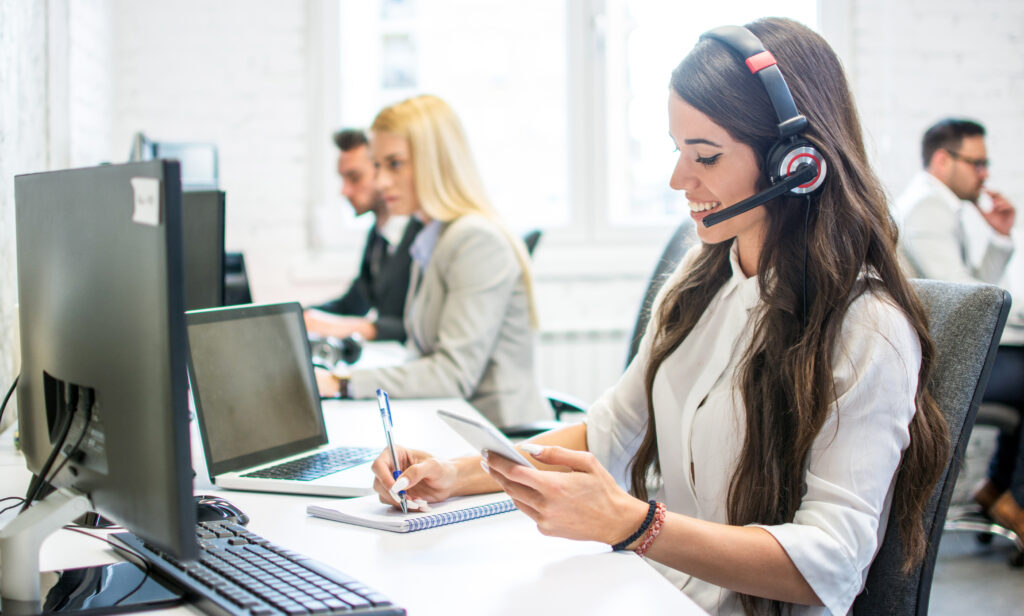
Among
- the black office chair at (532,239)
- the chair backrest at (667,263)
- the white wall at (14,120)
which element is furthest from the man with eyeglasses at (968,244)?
the white wall at (14,120)

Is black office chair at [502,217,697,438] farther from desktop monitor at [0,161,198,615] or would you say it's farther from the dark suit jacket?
the dark suit jacket

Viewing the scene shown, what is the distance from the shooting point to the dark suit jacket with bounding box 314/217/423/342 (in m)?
2.86

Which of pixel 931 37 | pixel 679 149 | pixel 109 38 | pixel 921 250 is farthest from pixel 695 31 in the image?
pixel 679 149

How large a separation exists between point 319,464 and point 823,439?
68cm

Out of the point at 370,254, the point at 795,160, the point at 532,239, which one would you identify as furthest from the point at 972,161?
the point at 795,160

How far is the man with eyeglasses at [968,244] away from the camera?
274 centimetres

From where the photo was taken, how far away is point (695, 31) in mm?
3678

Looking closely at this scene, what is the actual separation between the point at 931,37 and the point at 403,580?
357 centimetres

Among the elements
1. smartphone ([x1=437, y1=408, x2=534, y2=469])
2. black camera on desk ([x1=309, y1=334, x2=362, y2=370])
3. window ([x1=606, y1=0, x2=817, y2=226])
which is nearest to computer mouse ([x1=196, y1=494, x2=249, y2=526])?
smartphone ([x1=437, y1=408, x2=534, y2=469])

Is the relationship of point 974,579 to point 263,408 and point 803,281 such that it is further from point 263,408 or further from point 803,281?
point 263,408

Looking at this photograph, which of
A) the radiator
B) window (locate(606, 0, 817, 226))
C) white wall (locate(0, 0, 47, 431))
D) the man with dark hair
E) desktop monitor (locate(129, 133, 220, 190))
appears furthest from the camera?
window (locate(606, 0, 817, 226))

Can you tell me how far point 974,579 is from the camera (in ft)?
8.33

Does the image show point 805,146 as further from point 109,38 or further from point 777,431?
point 109,38

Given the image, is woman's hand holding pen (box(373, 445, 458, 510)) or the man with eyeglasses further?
the man with eyeglasses
